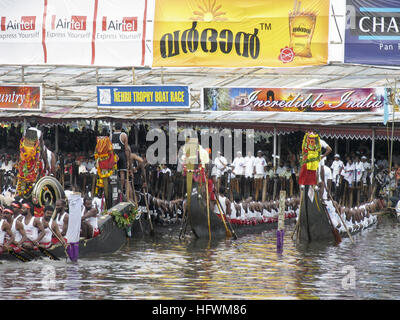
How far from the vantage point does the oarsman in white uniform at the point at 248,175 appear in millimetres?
27406

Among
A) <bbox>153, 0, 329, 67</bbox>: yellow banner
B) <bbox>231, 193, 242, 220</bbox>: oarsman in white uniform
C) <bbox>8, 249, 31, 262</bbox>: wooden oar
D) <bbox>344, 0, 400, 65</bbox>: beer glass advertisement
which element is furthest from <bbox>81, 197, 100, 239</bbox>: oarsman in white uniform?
<bbox>344, 0, 400, 65</bbox>: beer glass advertisement

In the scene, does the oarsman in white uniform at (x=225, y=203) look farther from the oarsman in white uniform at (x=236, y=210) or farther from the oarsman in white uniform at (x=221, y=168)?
the oarsman in white uniform at (x=221, y=168)

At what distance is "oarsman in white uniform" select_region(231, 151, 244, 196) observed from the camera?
27241mm

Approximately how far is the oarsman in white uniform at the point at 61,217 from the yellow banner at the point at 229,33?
10.8m

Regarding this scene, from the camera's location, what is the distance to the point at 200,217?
20.7 metres

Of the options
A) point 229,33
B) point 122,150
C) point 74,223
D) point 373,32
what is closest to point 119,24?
point 229,33

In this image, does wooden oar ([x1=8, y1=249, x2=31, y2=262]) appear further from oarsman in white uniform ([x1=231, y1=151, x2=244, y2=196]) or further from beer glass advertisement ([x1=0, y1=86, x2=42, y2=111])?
beer glass advertisement ([x1=0, y1=86, x2=42, y2=111])

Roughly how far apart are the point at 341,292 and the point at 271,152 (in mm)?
19138

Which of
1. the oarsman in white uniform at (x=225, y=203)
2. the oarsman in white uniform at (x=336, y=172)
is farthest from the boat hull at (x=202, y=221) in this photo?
the oarsman in white uniform at (x=336, y=172)

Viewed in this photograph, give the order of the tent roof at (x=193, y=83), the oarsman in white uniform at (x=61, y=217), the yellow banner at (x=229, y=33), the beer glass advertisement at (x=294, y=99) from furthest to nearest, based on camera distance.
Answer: the tent roof at (x=193, y=83) < the beer glass advertisement at (x=294, y=99) < the yellow banner at (x=229, y=33) < the oarsman in white uniform at (x=61, y=217)

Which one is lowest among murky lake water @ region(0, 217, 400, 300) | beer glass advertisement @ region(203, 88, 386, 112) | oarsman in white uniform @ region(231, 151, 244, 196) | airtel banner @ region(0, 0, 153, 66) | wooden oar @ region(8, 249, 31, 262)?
murky lake water @ region(0, 217, 400, 300)

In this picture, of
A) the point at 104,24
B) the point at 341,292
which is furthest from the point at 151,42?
the point at 341,292

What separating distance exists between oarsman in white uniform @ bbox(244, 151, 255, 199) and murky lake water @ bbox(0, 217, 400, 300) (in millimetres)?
7155

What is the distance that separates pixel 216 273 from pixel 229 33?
12328 millimetres
